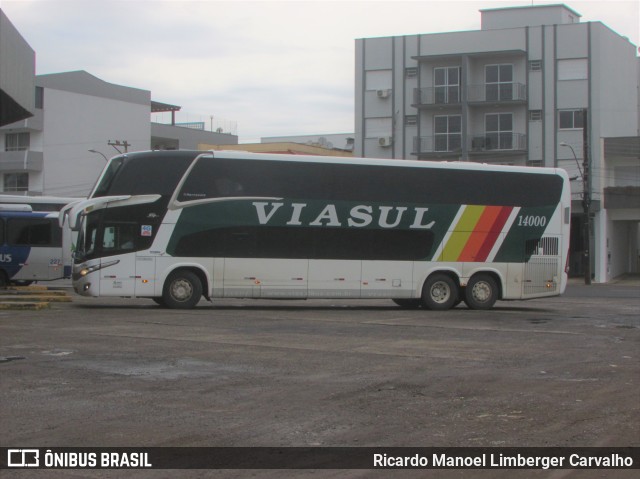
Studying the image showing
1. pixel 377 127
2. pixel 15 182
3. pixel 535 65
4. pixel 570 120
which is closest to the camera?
pixel 570 120

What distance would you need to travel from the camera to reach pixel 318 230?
22656mm

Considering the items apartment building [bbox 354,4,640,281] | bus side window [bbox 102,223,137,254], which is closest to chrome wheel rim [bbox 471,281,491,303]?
bus side window [bbox 102,223,137,254]

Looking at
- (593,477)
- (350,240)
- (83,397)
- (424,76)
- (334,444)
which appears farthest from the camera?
(424,76)

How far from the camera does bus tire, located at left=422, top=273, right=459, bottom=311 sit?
23.4 m

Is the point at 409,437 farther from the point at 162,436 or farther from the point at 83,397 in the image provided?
the point at 83,397

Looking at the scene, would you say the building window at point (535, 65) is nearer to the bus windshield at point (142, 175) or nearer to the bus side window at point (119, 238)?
the bus windshield at point (142, 175)

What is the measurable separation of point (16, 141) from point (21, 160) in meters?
2.71

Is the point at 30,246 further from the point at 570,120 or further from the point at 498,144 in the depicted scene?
the point at 570,120

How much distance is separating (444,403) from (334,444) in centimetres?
224

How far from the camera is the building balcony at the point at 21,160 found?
6950 cm

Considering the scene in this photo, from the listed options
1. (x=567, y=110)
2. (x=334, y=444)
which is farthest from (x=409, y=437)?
(x=567, y=110)

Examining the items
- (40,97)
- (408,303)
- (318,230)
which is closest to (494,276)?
(408,303)

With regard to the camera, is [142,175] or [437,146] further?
[437,146]

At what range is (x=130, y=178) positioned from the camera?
21.4 metres
